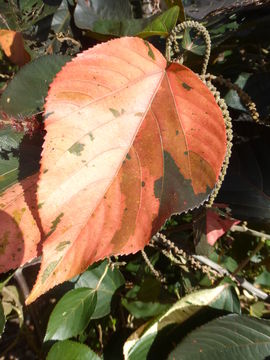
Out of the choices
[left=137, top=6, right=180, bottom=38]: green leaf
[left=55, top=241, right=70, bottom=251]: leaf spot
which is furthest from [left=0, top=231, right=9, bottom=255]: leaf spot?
[left=137, top=6, right=180, bottom=38]: green leaf

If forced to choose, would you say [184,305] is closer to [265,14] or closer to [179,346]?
[179,346]

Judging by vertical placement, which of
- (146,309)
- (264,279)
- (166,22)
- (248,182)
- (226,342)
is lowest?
(264,279)

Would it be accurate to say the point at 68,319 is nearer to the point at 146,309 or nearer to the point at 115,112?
the point at 146,309

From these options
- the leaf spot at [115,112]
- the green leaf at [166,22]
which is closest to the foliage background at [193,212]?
the green leaf at [166,22]

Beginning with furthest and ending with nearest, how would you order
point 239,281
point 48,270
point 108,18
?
point 239,281 < point 108,18 < point 48,270

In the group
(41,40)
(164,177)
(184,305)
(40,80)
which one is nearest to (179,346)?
(184,305)

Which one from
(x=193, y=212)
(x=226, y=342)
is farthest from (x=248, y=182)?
(x=226, y=342)

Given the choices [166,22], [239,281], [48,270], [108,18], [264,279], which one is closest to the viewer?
[48,270]
